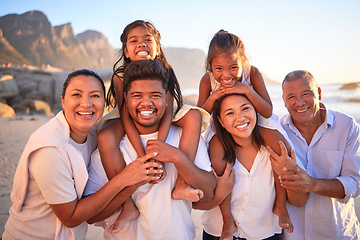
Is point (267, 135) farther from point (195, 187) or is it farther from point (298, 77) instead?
point (195, 187)

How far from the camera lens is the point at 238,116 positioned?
2.59 meters

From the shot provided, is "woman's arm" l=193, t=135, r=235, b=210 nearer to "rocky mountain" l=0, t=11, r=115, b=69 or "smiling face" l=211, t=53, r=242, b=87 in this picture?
"smiling face" l=211, t=53, r=242, b=87

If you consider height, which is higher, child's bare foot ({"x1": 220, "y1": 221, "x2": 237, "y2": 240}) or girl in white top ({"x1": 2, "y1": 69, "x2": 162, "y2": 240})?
girl in white top ({"x1": 2, "y1": 69, "x2": 162, "y2": 240})

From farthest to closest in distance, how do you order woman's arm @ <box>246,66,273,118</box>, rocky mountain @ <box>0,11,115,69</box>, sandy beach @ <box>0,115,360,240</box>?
rocky mountain @ <box>0,11,115,69</box>
sandy beach @ <box>0,115,360,240</box>
woman's arm @ <box>246,66,273,118</box>

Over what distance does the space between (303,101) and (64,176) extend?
245 cm

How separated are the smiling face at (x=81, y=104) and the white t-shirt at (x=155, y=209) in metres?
0.35

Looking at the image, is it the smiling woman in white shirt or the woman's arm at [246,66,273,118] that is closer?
the smiling woman in white shirt

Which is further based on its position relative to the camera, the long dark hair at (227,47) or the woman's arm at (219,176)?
the long dark hair at (227,47)

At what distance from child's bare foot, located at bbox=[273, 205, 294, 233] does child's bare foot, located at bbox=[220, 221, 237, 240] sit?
439 mm

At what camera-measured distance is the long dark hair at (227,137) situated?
8.75 feet

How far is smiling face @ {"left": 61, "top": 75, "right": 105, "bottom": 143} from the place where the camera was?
229 cm

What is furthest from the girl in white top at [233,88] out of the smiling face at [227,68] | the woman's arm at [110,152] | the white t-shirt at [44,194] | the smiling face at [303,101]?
the white t-shirt at [44,194]

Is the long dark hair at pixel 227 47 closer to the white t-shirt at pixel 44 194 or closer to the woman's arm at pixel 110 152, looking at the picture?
the woman's arm at pixel 110 152

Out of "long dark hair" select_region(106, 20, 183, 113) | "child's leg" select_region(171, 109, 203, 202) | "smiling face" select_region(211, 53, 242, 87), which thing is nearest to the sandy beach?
"child's leg" select_region(171, 109, 203, 202)
